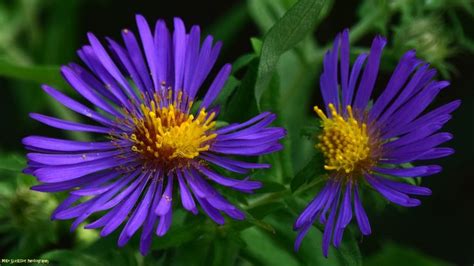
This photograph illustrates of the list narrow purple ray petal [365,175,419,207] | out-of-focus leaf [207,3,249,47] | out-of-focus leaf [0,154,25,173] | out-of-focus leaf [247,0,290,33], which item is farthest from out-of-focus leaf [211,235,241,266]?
out-of-focus leaf [207,3,249,47]

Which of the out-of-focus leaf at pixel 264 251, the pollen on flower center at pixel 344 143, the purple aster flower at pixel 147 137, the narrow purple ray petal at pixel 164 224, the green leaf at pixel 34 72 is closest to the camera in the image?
the narrow purple ray petal at pixel 164 224

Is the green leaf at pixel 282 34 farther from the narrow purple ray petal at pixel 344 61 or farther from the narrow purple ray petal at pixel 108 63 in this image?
the narrow purple ray petal at pixel 108 63

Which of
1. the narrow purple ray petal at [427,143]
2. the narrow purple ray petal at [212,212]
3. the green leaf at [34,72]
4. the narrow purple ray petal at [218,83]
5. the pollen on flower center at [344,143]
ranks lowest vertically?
the narrow purple ray petal at [427,143]

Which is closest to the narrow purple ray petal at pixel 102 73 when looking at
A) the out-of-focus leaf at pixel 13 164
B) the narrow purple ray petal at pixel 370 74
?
the out-of-focus leaf at pixel 13 164

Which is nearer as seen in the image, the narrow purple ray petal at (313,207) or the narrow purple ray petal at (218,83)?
the narrow purple ray petal at (313,207)

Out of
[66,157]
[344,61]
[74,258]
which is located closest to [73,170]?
[66,157]

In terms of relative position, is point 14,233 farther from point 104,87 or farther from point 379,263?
point 379,263

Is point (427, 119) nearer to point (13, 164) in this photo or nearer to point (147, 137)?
point (147, 137)
